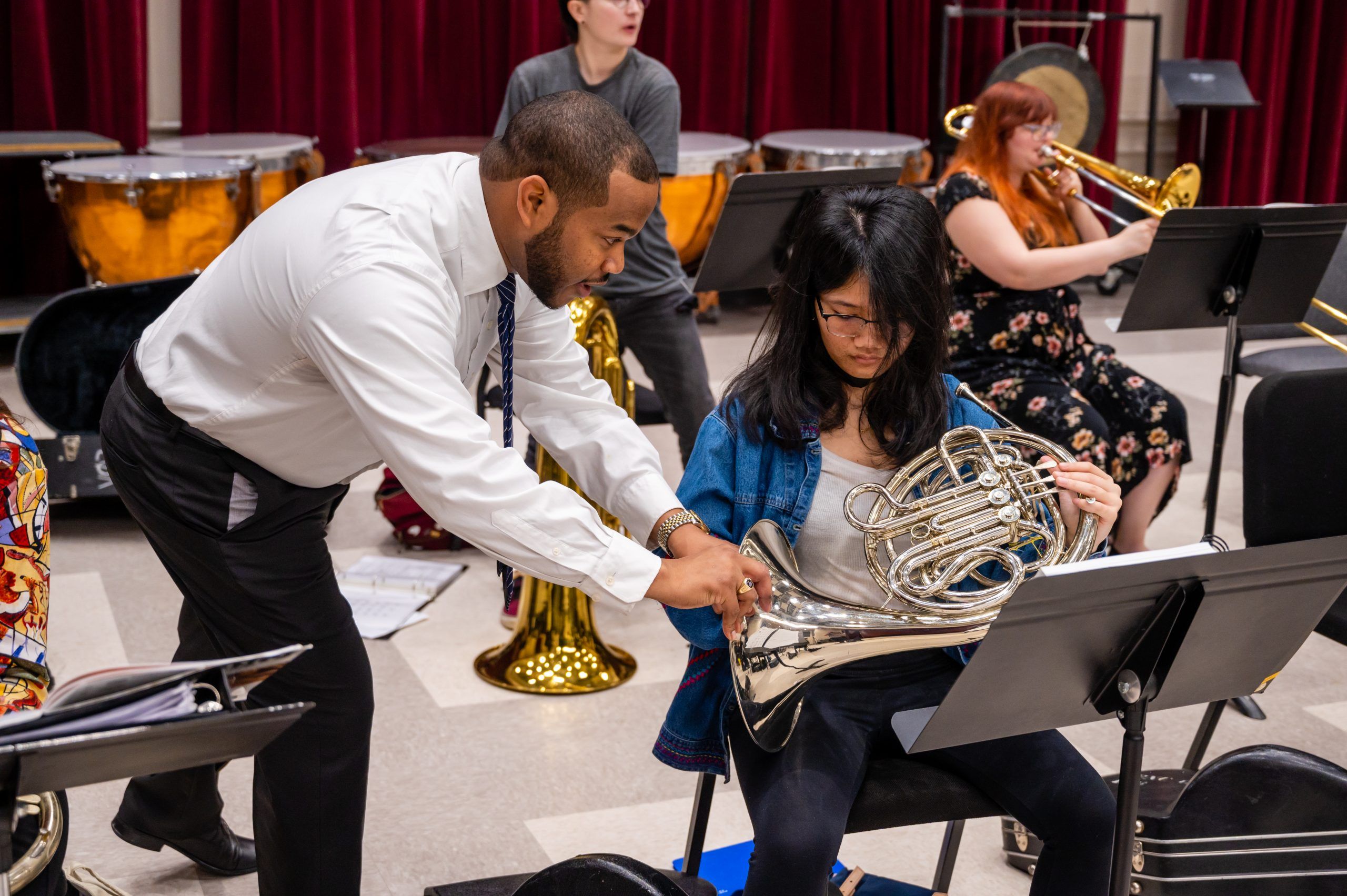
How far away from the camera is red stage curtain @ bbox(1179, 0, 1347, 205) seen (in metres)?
7.28

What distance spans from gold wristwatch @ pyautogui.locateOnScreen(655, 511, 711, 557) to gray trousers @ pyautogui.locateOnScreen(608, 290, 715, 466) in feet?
5.62

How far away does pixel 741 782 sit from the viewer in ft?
5.88

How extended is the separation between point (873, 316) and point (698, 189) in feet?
12.3

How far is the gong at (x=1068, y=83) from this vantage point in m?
6.55

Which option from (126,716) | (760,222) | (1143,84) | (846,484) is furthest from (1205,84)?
(126,716)

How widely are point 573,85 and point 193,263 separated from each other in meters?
2.06

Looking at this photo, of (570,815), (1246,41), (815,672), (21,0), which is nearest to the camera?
(815,672)

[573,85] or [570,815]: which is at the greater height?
[573,85]

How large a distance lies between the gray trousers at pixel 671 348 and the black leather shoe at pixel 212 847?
1.63 m

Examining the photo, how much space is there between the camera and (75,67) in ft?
17.8

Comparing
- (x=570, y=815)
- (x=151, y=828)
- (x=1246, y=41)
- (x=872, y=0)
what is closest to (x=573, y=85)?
(x=570, y=815)

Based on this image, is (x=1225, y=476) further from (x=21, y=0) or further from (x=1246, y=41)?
(x=21, y=0)

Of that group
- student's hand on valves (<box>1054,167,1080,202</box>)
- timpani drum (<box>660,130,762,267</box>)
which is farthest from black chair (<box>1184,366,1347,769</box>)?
timpani drum (<box>660,130,762,267</box>)

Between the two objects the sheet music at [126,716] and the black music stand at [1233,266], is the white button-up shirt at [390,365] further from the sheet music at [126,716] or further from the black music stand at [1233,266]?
the black music stand at [1233,266]
